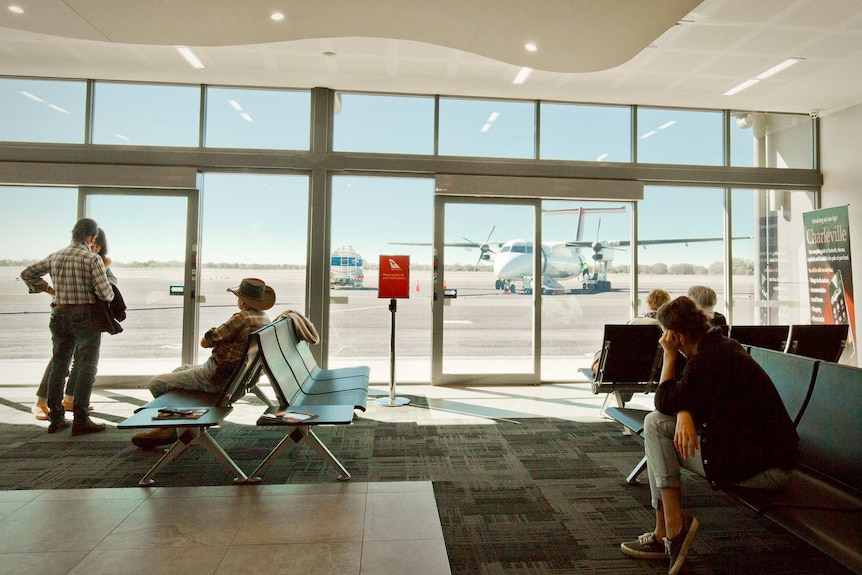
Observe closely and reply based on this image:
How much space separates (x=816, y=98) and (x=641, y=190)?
7.69ft

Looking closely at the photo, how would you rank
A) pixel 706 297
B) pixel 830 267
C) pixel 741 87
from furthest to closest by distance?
pixel 830 267 < pixel 741 87 < pixel 706 297

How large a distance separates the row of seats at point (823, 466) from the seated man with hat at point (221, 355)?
3.09 metres

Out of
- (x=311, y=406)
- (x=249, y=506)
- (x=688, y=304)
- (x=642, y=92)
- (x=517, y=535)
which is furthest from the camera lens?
(x=642, y=92)

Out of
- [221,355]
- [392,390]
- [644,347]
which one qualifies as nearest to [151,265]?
[221,355]

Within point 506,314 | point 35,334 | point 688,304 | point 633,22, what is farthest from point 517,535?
point 35,334

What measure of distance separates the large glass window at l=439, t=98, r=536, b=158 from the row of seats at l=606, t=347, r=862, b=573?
4332 mm

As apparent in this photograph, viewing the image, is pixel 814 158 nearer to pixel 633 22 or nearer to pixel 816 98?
pixel 816 98

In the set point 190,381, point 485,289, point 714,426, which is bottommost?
point 190,381

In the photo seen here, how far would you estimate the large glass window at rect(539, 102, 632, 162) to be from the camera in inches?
254

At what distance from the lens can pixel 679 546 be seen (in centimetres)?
221

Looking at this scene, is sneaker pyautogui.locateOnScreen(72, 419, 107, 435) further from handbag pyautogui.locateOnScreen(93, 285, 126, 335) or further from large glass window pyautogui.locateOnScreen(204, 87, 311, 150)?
large glass window pyautogui.locateOnScreen(204, 87, 311, 150)

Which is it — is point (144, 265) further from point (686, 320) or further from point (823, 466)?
point (823, 466)

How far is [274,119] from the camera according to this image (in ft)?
20.2

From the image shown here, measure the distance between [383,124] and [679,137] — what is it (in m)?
3.88
